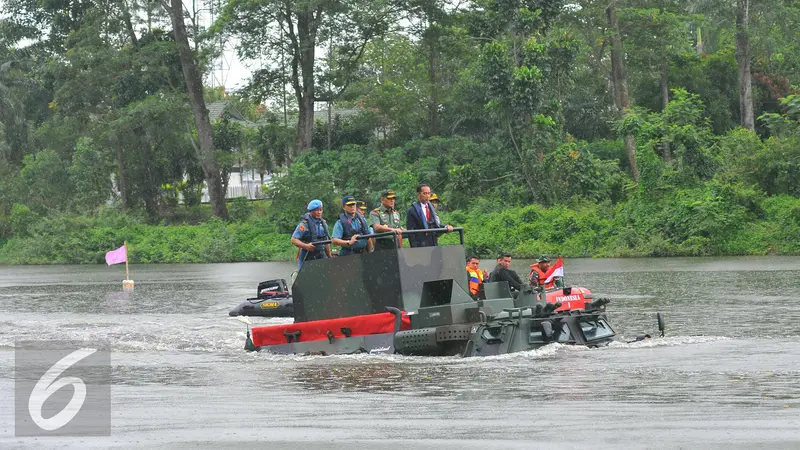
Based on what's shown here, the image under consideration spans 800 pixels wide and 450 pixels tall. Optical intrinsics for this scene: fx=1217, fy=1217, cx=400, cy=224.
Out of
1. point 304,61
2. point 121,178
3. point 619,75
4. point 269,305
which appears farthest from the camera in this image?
point 121,178

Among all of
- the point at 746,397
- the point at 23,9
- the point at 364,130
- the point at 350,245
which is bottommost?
the point at 746,397

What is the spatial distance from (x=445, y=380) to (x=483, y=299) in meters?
3.42

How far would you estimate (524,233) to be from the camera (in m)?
41.6

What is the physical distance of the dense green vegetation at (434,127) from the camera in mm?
40125

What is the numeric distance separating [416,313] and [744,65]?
36.7 meters

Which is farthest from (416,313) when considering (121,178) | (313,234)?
(121,178)

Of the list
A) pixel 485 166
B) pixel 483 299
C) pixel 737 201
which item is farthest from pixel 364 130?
pixel 483 299

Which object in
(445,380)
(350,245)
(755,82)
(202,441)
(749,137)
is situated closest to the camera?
(202,441)

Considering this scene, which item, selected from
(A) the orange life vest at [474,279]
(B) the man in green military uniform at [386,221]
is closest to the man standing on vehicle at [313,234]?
(B) the man in green military uniform at [386,221]

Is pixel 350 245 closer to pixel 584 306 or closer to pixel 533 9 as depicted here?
pixel 584 306

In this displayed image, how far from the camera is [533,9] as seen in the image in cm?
4409

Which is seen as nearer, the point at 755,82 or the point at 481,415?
the point at 481,415

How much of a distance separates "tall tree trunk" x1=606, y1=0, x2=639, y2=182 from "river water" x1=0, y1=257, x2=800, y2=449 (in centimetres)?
2403

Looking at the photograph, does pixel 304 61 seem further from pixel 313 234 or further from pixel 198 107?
pixel 313 234
